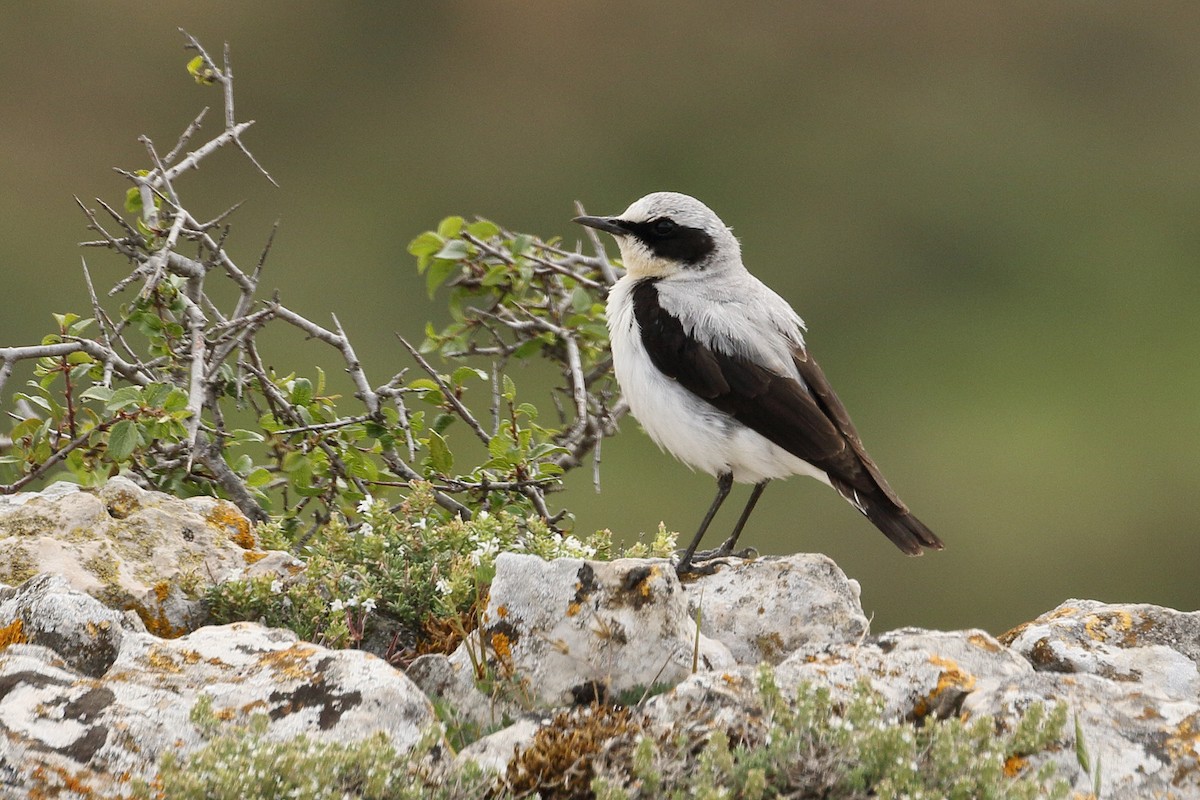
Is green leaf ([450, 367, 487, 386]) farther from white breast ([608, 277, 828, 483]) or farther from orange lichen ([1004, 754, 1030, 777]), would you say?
orange lichen ([1004, 754, 1030, 777])

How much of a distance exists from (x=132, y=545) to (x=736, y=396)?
2.69 m

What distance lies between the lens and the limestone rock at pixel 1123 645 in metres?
4.76

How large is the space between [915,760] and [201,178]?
2774cm

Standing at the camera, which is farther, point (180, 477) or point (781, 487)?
point (781, 487)

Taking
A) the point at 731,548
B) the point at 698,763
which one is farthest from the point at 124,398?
the point at 698,763

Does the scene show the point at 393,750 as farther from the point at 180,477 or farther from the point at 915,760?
the point at 180,477

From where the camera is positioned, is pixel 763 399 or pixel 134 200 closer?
pixel 763 399

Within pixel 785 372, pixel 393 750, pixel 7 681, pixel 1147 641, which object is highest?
pixel 785 372

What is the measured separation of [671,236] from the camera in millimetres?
7406

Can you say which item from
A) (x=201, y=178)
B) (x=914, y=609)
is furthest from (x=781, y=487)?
(x=201, y=178)

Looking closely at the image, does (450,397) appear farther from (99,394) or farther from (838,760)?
(838,760)

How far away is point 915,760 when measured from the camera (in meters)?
3.60

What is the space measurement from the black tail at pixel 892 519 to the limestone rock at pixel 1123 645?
52.6 inches

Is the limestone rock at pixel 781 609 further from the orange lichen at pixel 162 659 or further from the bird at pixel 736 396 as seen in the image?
the orange lichen at pixel 162 659
